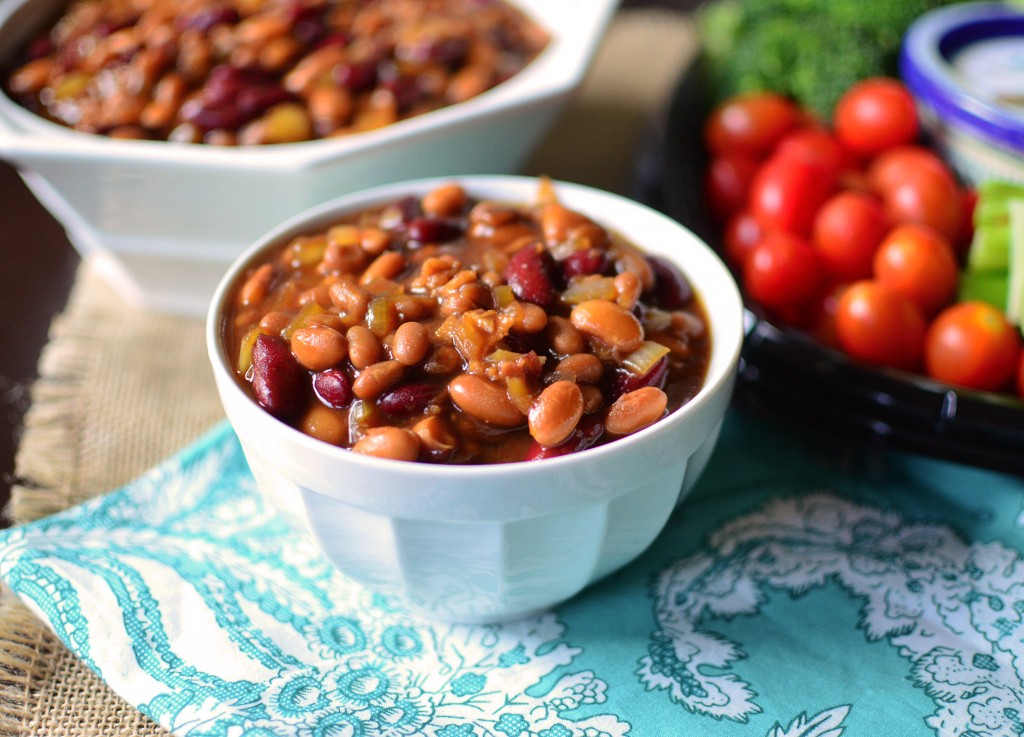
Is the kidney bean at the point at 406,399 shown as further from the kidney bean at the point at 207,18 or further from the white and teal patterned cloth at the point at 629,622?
the kidney bean at the point at 207,18

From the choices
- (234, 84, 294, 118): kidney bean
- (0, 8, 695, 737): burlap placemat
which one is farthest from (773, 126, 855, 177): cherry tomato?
(234, 84, 294, 118): kidney bean

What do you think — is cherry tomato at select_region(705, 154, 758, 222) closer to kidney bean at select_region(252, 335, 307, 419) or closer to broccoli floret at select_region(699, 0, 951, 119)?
broccoli floret at select_region(699, 0, 951, 119)

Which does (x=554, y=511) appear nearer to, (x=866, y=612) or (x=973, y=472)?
(x=866, y=612)

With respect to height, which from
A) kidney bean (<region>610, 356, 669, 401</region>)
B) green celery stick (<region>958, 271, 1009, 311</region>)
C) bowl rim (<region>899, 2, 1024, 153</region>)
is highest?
bowl rim (<region>899, 2, 1024, 153</region>)

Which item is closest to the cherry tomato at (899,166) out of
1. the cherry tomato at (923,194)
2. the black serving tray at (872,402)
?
the cherry tomato at (923,194)

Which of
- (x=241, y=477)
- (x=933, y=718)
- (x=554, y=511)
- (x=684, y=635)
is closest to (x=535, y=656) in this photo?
(x=684, y=635)

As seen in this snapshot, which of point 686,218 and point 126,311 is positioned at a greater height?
point 686,218

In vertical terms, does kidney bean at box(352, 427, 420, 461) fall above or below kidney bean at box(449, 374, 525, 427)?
below
